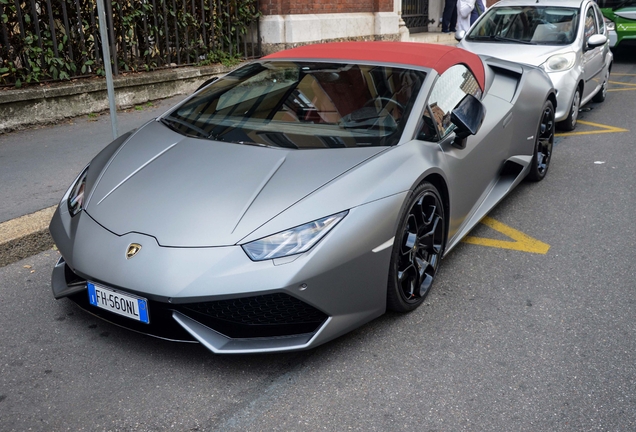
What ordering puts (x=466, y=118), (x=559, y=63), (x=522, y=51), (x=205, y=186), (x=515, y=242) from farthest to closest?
(x=522, y=51)
(x=559, y=63)
(x=515, y=242)
(x=466, y=118)
(x=205, y=186)

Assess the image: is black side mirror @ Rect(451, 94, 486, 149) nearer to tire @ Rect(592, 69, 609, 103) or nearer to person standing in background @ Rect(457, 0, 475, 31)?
tire @ Rect(592, 69, 609, 103)

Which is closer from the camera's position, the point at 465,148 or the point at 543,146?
the point at 465,148

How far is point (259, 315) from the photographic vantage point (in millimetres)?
2748

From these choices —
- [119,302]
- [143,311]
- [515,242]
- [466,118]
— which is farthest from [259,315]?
[515,242]

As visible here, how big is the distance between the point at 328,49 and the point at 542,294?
2.10 meters

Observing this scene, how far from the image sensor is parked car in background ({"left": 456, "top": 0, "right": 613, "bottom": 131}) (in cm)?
720

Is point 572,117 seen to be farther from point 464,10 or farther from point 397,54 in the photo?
point 464,10

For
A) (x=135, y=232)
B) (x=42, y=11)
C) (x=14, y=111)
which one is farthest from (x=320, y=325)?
(x=42, y=11)

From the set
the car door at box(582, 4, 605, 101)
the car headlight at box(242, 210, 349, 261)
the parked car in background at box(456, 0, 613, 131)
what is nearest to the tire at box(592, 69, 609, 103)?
the parked car in background at box(456, 0, 613, 131)

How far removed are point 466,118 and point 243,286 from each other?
1799mm

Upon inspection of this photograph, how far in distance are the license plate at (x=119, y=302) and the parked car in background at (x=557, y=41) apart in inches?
223

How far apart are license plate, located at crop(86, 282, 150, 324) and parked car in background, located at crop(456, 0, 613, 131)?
5.67 meters

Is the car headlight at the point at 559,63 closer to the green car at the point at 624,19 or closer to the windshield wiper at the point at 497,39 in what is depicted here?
the windshield wiper at the point at 497,39

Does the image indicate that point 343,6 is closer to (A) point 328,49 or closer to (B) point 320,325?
(A) point 328,49
